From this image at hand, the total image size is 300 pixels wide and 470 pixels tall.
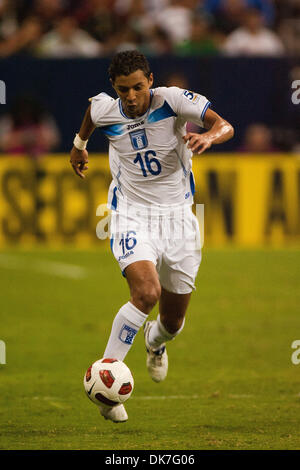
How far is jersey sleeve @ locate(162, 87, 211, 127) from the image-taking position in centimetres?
676

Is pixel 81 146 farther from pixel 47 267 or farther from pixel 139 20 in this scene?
pixel 139 20

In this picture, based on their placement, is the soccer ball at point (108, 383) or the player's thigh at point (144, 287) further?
the player's thigh at point (144, 287)

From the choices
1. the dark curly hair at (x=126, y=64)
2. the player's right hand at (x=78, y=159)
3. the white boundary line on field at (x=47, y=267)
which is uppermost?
the dark curly hair at (x=126, y=64)

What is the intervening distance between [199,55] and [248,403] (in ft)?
33.8

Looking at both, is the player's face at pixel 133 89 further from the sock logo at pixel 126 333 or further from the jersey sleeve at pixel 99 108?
the sock logo at pixel 126 333

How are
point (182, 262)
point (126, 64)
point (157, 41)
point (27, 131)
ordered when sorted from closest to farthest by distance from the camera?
point (126, 64)
point (182, 262)
point (27, 131)
point (157, 41)

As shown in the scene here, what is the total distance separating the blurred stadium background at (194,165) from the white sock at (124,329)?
10.4 feet

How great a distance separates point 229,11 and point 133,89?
11012 mm

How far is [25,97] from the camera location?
1617 cm

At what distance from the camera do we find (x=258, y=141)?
51.8 ft

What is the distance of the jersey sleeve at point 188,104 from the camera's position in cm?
676

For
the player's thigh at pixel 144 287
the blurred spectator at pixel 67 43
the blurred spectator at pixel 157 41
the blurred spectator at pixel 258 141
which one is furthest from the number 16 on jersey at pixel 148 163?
the blurred spectator at pixel 157 41

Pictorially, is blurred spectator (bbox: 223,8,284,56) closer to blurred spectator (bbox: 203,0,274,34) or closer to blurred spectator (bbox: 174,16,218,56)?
blurred spectator (bbox: 203,0,274,34)

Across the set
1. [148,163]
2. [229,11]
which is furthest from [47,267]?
[148,163]
